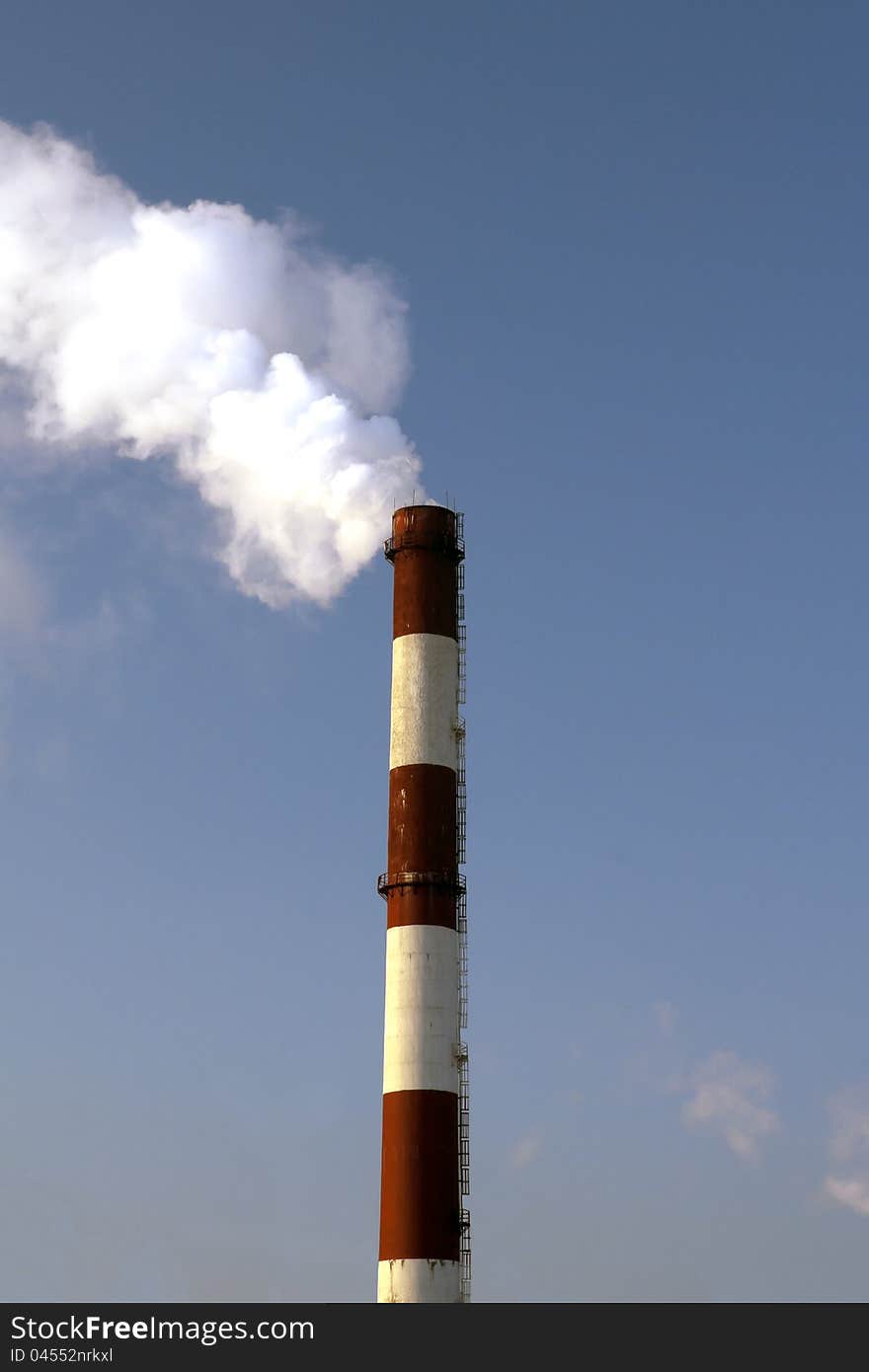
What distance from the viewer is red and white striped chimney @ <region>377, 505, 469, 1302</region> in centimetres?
5088

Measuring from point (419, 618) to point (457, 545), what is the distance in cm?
332

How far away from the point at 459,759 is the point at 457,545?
7259mm

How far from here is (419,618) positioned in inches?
2207

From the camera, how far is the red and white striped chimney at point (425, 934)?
5088 centimetres

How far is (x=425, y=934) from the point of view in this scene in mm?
53000
